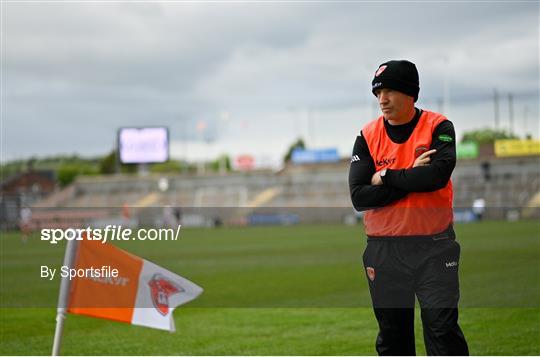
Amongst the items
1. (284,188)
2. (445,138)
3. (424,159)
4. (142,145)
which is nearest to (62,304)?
(424,159)

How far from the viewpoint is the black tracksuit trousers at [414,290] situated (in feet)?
15.5

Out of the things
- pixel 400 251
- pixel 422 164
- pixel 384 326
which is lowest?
pixel 384 326

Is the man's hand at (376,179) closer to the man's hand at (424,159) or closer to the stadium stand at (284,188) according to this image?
the man's hand at (424,159)

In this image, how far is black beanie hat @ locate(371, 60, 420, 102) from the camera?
482cm

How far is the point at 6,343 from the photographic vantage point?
9.18 metres

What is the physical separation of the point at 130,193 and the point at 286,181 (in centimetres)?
1689

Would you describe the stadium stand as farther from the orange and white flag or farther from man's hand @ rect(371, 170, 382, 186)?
man's hand @ rect(371, 170, 382, 186)

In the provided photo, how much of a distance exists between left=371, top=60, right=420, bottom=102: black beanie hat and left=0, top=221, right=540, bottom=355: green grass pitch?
1.94 meters

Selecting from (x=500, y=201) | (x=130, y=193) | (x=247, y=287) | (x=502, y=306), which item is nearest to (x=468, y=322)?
(x=502, y=306)

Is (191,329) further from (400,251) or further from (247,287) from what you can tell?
(400,251)
